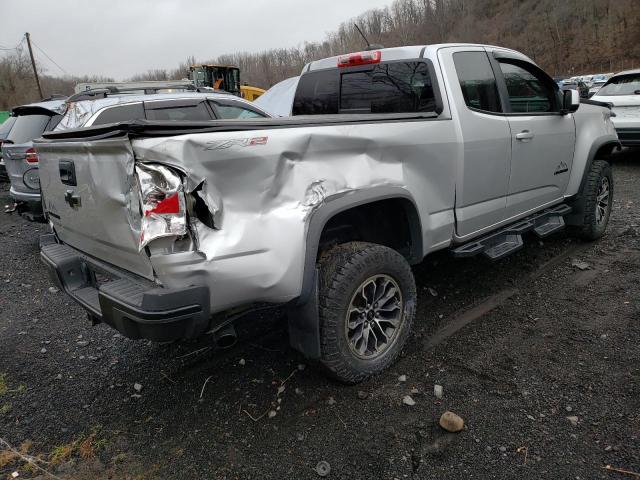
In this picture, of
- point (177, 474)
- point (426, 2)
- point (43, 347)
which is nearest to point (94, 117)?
point (43, 347)

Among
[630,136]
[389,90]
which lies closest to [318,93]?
[389,90]

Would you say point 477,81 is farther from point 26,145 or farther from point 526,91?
point 26,145

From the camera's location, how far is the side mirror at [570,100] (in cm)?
436

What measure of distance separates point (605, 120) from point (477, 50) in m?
2.38

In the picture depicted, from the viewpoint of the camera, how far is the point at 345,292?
270cm

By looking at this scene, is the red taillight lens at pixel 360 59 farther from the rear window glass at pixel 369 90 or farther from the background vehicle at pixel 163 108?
the background vehicle at pixel 163 108

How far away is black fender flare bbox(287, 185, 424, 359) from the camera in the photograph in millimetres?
2477

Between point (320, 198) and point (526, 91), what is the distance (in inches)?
109

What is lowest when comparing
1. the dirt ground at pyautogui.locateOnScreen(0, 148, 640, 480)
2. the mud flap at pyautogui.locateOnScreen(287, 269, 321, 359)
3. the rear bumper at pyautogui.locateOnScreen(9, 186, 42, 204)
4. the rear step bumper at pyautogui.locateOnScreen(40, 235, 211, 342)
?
the dirt ground at pyautogui.locateOnScreen(0, 148, 640, 480)

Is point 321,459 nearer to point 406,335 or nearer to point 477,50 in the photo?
point 406,335

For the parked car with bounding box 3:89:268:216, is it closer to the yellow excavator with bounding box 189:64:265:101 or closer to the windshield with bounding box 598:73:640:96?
the windshield with bounding box 598:73:640:96

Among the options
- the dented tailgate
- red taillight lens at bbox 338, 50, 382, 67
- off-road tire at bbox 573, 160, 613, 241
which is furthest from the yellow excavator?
the dented tailgate

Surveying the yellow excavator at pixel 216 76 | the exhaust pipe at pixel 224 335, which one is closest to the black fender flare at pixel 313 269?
the exhaust pipe at pixel 224 335

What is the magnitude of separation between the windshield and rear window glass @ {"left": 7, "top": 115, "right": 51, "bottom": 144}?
10.3 meters
